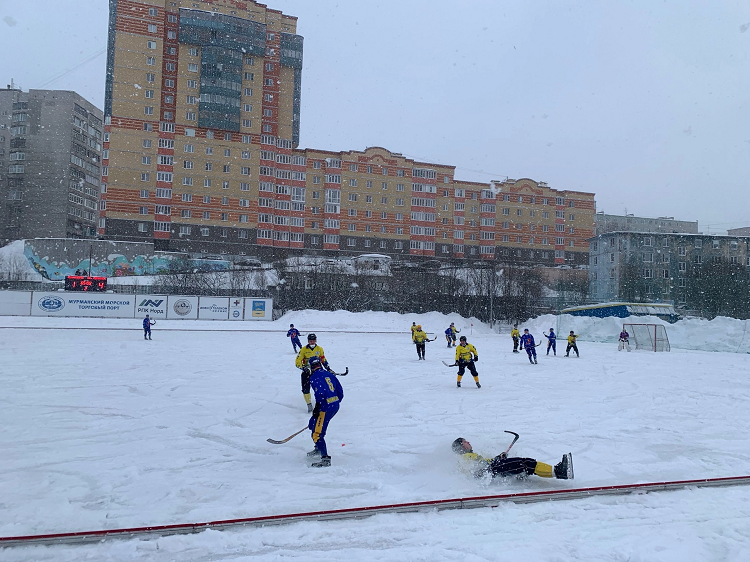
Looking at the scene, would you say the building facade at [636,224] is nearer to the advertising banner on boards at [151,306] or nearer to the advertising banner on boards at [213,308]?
the advertising banner on boards at [213,308]

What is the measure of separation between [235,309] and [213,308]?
5.25 feet

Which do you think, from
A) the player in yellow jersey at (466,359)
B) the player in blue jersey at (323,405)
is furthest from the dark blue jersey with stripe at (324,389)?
the player in yellow jersey at (466,359)

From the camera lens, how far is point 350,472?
6.18 meters

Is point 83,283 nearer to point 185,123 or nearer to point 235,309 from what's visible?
point 235,309

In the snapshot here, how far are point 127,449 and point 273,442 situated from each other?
1.98m

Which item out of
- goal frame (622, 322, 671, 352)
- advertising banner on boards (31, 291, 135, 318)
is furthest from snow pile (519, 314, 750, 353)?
advertising banner on boards (31, 291, 135, 318)

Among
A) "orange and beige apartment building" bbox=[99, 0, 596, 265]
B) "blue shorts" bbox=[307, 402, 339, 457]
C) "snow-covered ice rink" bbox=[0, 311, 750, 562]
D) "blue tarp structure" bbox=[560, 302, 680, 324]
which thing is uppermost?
"orange and beige apartment building" bbox=[99, 0, 596, 265]

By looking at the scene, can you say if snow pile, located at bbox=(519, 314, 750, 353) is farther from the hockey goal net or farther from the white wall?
the white wall

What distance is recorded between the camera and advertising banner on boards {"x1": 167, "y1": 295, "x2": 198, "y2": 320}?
1447 inches

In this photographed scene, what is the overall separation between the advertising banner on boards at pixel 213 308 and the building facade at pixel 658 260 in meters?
41.4

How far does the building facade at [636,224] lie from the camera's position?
105688 mm

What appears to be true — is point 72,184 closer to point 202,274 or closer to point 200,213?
point 200,213

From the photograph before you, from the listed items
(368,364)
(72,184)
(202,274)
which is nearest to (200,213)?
(202,274)

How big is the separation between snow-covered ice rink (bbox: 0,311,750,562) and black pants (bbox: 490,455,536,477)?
0.51 feet
